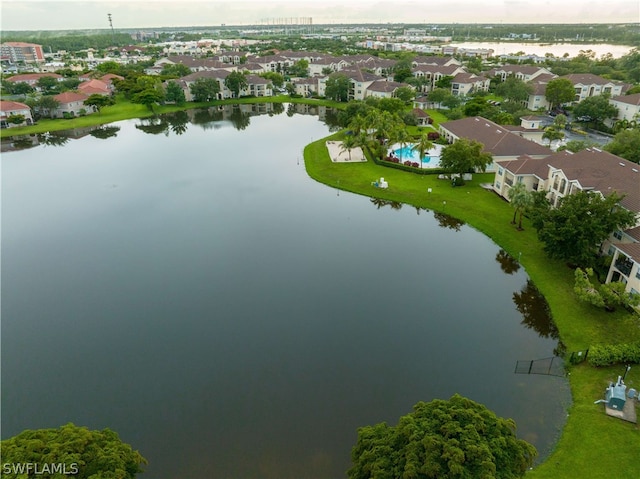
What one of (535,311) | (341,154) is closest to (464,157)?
(341,154)

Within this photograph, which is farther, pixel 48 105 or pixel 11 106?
pixel 48 105

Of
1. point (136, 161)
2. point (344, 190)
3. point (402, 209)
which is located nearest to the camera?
point (402, 209)

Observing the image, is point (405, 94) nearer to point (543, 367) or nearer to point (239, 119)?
point (239, 119)

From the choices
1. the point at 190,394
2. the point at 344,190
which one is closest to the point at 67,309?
the point at 190,394

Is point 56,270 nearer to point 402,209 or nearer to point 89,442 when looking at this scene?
point 89,442

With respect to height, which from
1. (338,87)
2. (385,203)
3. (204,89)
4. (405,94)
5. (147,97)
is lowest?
(385,203)

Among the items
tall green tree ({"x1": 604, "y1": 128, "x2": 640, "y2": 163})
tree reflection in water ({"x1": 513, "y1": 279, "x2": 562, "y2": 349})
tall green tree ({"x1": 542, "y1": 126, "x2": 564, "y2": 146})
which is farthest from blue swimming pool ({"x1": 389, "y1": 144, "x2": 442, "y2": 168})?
tree reflection in water ({"x1": 513, "y1": 279, "x2": 562, "y2": 349})
